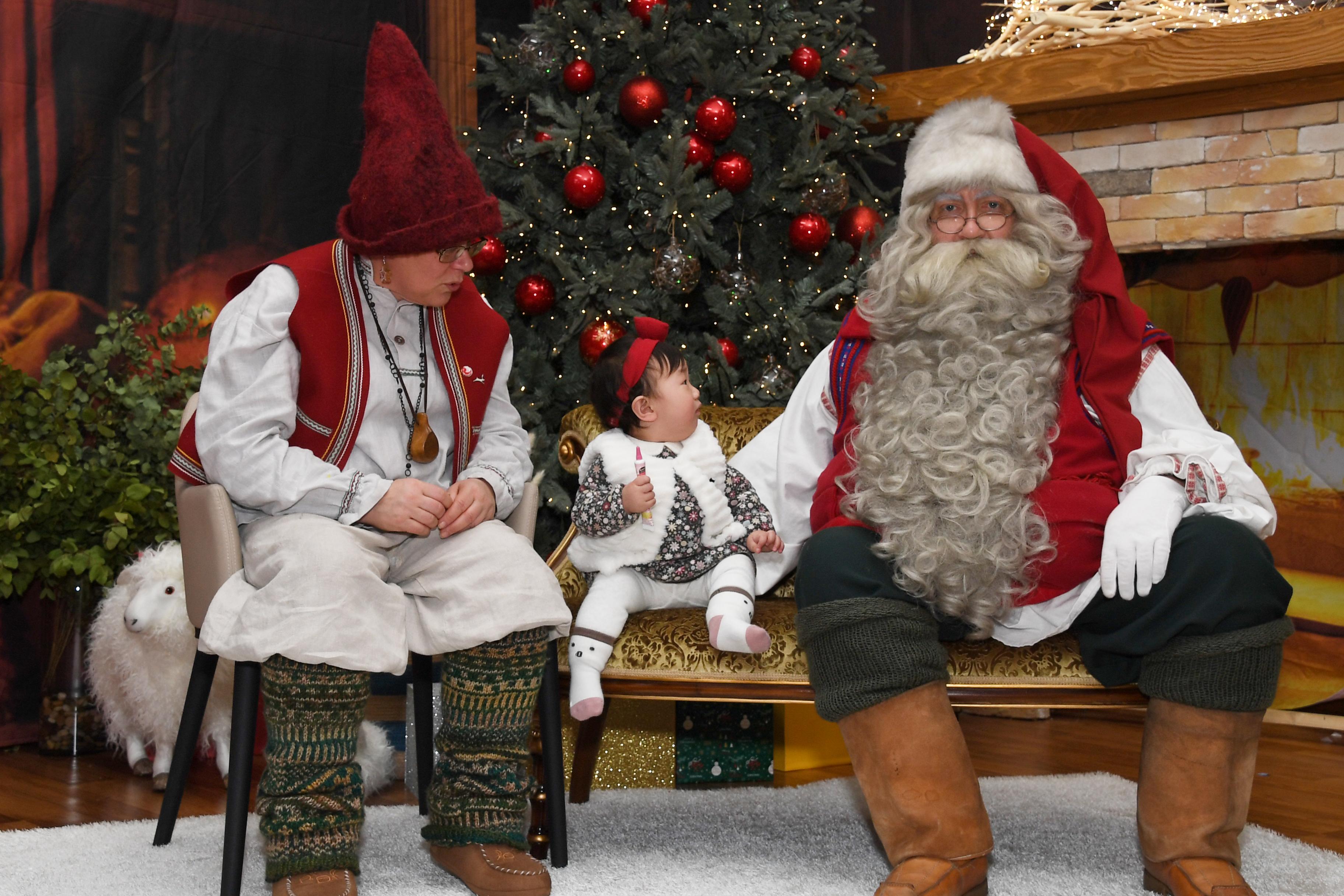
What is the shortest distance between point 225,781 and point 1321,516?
139 inches

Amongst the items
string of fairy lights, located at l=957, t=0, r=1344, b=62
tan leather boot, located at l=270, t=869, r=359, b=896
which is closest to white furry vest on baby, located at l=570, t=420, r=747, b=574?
tan leather boot, located at l=270, t=869, r=359, b=896

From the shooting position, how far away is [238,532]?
2.29m

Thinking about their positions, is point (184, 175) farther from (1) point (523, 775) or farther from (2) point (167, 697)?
(1) point (523, 775)

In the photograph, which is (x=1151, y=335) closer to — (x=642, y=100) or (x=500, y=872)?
(x=500, y=872)

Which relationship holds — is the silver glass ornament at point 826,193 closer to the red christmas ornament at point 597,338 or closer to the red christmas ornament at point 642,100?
the red christmas ornament at point 642,100

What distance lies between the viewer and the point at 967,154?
257 cm

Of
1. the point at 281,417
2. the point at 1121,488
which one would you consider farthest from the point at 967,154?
the point at 281,417

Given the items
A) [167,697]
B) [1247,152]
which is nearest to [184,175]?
[167,697]

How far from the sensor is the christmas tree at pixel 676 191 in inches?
146

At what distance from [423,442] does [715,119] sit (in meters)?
1.74

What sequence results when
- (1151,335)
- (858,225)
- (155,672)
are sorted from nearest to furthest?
(1151,335)
(155,672)
(858,225)

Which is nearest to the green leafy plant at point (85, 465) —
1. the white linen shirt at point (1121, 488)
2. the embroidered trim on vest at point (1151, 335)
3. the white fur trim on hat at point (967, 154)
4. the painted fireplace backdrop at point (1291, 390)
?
the white linen shirt at point (1121, 488)

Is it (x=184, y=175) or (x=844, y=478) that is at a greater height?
(x=184, y=175)

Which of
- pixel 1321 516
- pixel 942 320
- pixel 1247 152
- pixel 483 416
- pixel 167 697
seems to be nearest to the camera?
pixel 942 320
